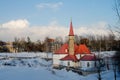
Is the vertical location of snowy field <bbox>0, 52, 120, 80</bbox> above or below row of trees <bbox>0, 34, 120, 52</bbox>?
below

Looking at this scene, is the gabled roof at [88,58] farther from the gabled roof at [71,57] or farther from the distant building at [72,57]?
the gabled roof at [71,57]

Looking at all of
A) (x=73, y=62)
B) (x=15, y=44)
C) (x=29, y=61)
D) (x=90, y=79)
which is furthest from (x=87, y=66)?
(x=15, y=44)

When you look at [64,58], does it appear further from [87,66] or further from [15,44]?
[15,44]

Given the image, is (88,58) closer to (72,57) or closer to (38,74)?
(72,57)

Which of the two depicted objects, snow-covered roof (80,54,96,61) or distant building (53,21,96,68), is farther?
distant building (53,21,96,68)

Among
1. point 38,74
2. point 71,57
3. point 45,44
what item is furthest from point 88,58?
point 45,44

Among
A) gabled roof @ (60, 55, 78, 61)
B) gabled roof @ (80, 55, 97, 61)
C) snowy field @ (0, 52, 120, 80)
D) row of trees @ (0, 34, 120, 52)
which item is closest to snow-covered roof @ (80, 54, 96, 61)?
gabled roof @ (80, 55, 97, 61)

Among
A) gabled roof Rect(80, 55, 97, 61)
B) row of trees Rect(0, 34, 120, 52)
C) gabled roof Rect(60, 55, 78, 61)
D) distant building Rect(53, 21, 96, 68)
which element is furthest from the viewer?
row of trees Rect(0, 34, 120, 52)

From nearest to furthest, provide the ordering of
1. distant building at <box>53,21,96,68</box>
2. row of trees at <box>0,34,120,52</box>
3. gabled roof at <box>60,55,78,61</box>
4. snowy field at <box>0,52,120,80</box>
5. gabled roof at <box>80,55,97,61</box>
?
snowy field at <box>0,52,120,80</box> < gabled roof at <box>80,55,97,61</box> < distant building at <box>53,21,96,68</box> < gabled roof at <box>60,55,78,61</box> < row of trees at <box>0,34,120,52</box>

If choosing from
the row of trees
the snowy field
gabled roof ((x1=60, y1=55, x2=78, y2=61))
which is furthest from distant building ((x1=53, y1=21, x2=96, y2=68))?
the row of trees

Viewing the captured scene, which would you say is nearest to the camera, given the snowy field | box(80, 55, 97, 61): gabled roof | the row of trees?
the snowy field

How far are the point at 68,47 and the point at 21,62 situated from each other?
1967 centimetres

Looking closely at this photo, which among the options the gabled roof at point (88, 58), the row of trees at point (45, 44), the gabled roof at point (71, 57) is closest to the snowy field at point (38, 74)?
the gabled roof at point (71, 57)

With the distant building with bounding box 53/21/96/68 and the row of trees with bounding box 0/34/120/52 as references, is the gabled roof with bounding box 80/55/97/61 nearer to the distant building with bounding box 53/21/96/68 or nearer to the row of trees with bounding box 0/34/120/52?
the distant building with bounding box 53/21/96/68
